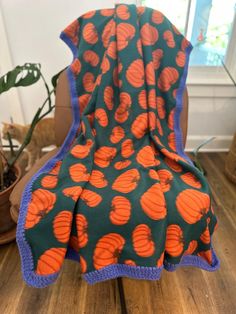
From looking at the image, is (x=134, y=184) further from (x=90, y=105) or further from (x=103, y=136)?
(x=90, y=105)

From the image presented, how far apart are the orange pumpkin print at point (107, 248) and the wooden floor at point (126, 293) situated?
12.5 inches

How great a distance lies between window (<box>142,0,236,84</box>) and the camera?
1551 millimetres

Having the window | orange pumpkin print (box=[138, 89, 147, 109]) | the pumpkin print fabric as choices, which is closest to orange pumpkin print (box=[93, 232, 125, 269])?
the pumpkin print fabric

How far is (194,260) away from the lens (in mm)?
798

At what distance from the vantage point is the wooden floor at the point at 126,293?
3.07ft

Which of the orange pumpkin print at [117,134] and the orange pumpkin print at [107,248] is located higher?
the orange pumpkin print at [117,134]

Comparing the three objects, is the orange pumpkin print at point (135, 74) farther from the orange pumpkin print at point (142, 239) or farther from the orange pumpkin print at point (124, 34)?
the orange pumpkin print at point (142, 239)

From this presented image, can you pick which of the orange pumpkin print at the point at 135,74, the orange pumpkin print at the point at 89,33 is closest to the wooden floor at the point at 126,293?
the orange pumpkin print at the point at 135,74

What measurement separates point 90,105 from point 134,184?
42 cm

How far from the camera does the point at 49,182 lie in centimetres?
78

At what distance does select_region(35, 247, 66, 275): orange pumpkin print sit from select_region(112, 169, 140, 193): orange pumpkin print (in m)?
0.27

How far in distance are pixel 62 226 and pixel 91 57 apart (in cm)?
75

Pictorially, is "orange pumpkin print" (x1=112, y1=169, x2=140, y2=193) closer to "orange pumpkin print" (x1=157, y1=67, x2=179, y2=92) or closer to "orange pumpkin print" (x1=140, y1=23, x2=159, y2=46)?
"orange pumpkin print" (x1=157, y1=67, x2=179, y2=92)

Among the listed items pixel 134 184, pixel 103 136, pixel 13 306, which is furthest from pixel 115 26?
pixel 13 306
